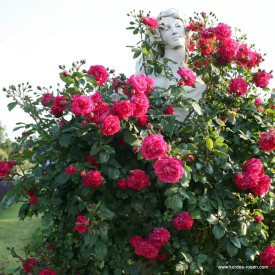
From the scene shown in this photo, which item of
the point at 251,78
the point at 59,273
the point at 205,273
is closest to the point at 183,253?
the point at 205,273

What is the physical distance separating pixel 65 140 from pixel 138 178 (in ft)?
1.84

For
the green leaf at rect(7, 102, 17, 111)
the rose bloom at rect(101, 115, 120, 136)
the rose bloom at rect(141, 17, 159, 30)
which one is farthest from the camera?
the rose bloom at rect(141, 17, 159, 30)

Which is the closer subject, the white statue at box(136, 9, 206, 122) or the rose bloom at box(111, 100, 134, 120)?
the rose bloom at box(111, 100, 134, 120)

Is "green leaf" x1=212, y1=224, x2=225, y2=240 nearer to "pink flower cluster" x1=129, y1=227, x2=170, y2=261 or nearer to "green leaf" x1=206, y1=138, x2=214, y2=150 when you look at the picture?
"pink flower cluster" x1=129, y1=227, x2=170, y2=261

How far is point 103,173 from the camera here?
250 centimetres

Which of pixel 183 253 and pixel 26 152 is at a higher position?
pixel 26 152

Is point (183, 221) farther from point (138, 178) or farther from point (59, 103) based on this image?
point (59, 103)

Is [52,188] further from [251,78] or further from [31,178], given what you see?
[251,78]

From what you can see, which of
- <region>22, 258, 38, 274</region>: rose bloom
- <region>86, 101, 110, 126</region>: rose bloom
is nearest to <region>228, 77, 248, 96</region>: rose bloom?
<region>86, 101, 110, 126</region>: rose bloom

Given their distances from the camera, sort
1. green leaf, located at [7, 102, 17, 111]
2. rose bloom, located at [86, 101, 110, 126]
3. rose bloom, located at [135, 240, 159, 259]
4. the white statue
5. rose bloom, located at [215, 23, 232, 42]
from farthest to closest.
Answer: the white statue → rose bloom, located at [215, 23, 232, 42] → green leaf, located at [7, 102, 17, 111] → rose bloom, located at [135, 240, 159, 259] → rose bloom, located at [86, 101, 110, 126]

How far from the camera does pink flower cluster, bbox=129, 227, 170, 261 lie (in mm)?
2360

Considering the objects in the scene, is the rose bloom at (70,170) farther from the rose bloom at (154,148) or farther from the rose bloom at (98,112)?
the rose bloom at (154,148)

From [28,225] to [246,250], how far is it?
4.39 meters

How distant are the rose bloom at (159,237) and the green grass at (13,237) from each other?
2.27 metres
